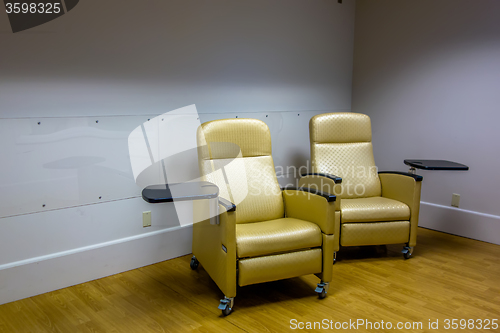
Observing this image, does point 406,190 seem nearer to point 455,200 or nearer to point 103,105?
point 455,200

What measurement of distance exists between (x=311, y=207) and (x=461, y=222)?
6.05ft

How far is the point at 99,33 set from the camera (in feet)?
8.72

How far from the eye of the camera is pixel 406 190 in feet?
10.4

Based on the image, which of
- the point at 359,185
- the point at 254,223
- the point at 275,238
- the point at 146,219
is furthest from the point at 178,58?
the point at 359,185

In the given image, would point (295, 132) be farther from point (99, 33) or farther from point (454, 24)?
point (99, 33)

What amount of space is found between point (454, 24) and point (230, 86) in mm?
2042

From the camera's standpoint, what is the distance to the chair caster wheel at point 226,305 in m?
2.29

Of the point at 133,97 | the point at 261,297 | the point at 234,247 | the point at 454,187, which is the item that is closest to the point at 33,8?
the point at 133,97

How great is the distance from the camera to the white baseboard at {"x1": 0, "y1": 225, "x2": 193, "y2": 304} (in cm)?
247

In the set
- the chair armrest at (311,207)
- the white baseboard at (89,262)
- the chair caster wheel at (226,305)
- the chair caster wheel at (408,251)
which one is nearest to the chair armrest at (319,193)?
the chair armrest at (311,207)

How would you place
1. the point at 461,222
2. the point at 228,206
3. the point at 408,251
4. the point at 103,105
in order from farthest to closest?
the point at 461,222, the point at 408,251, the point at 103,105, the point at 228,206

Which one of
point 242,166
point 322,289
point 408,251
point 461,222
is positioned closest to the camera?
point 322,289

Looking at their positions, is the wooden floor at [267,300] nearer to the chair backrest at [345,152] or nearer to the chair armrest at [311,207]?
the chair armrest at [311,207]

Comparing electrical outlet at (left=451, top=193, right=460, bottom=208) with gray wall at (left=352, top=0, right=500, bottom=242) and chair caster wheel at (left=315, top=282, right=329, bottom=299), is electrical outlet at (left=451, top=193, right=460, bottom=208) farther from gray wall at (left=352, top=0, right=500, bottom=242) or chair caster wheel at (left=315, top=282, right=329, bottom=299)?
chair caster wheel at (left=315, top=282, right=329, bottom=299)
